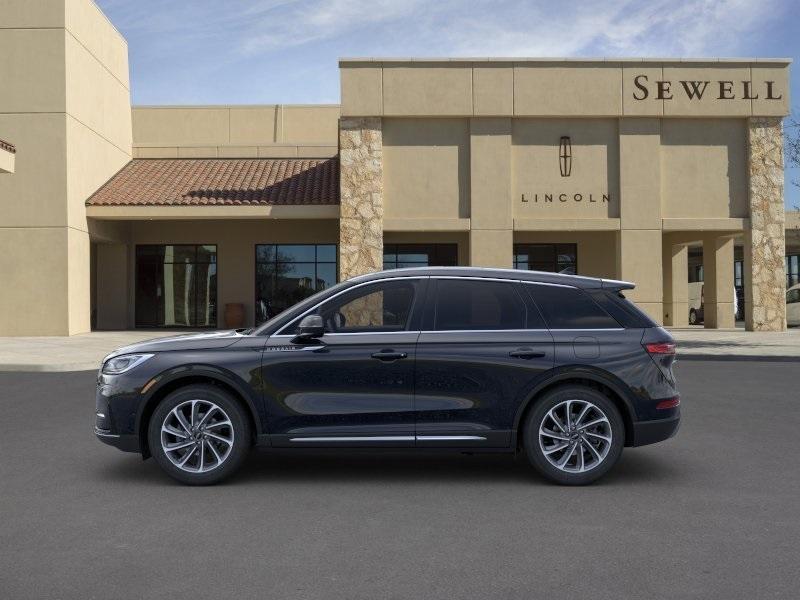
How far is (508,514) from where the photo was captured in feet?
18.8

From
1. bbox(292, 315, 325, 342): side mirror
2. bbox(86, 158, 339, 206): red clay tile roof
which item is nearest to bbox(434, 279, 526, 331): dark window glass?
bbox(292, 315, 325, 342): side mirror

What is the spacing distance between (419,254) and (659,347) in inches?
961

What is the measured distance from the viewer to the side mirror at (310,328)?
6.43 m

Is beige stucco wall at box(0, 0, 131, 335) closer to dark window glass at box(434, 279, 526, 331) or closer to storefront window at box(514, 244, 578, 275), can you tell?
storefront window at box(514, 244, 578, 275)

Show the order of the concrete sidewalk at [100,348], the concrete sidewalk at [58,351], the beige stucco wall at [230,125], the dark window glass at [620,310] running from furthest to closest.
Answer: the beige stucco wall at [230,125] < the concrete sidewalk at [100,348] < the concrete sidewalk at [58,351] < the dark window glass at [620,310]

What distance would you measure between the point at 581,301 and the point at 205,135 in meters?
30.6

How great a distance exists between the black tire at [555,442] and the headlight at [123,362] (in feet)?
9.98

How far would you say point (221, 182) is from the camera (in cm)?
2977

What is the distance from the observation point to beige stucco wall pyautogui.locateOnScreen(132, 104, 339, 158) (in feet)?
114

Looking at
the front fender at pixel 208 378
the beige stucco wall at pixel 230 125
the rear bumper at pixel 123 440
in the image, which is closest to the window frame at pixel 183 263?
the beige stucco wall at pixel 230 125

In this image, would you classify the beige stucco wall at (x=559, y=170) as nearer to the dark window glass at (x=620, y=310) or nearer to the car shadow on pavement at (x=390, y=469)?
the car shadow on pavement at (x=390, y=469)

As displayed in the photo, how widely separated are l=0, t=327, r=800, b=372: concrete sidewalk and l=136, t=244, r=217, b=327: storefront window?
17.7ft

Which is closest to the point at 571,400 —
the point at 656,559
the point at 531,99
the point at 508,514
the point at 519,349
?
the point at 519,349

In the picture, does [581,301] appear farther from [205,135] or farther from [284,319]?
[205,135]
